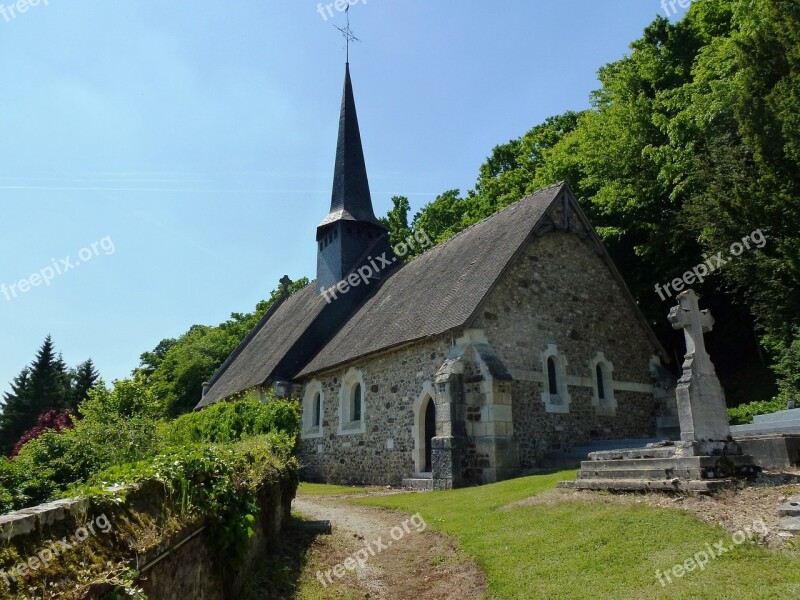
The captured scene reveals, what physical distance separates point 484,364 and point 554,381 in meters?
3.10

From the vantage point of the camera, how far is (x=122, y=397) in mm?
25438

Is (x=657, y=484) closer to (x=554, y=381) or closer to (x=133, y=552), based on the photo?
(x=133, y=552)

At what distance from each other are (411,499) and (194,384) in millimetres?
28084

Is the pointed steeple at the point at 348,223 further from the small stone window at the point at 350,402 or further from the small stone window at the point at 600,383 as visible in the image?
the small stone window at the point at 600,383

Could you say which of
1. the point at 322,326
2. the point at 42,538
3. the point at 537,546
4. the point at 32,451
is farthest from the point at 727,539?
the point at 322,326

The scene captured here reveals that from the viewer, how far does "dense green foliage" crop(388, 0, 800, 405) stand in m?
16.2

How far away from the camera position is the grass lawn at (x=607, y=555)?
18.3 feet

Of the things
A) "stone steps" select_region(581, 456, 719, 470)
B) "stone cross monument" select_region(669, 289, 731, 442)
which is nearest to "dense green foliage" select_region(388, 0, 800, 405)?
"stone cross monument" select_region(669, 289, 731, 442)

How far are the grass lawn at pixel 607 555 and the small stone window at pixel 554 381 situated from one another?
684 cm

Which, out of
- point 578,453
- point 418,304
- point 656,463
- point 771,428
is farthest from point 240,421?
point 771,428

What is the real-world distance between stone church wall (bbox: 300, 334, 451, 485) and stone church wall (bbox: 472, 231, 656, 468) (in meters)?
2.01

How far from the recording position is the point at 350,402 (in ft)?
62.4

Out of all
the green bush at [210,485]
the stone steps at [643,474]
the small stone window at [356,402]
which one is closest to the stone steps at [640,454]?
the stone steps at [643,474]

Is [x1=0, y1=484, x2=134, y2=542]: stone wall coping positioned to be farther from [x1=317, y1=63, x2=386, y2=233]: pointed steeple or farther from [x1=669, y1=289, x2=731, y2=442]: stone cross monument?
[x1=317, y1=63, x2=386, y2=233]: pointed steeple
